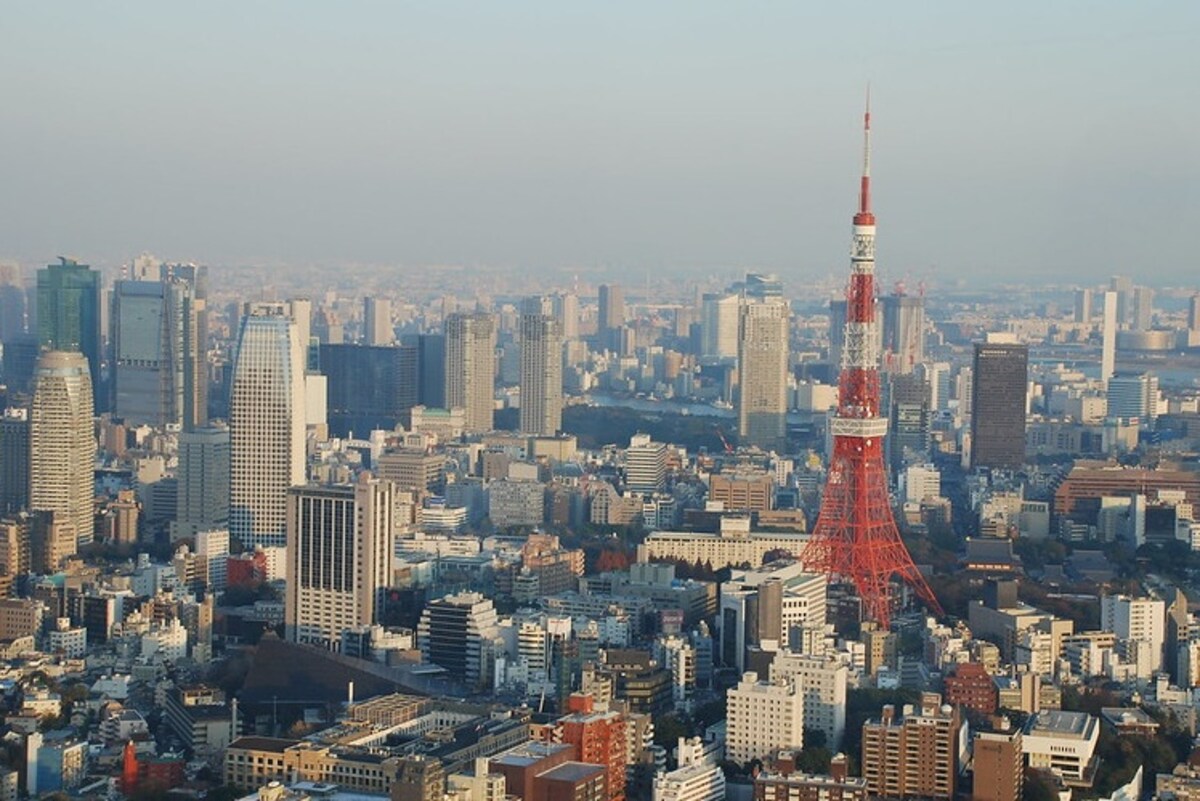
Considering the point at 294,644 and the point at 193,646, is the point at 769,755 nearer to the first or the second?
the point at 294,644

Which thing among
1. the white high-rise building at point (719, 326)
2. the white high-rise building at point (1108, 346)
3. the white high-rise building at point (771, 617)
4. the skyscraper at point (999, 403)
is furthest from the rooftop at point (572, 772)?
the white high-rise building at point (719, 326)

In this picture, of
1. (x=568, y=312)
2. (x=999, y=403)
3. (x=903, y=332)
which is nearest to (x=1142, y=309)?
(x=999, y=403)

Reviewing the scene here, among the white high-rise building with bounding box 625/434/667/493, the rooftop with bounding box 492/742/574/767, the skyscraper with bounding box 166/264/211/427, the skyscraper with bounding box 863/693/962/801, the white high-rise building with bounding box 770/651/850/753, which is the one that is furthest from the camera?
the skyscraper with bounding box 166/264/211/427

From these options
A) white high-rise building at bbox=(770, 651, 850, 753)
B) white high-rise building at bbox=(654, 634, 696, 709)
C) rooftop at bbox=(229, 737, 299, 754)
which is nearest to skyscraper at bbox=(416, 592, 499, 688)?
white high-rise building at bbox=(654, 634, 696, 709)

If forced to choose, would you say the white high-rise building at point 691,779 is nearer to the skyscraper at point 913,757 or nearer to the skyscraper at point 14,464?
the skyscraper at point 913,757

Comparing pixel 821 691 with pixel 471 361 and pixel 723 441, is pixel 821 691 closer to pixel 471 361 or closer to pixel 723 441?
pixel 723 441

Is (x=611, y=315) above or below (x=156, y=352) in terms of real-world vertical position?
above

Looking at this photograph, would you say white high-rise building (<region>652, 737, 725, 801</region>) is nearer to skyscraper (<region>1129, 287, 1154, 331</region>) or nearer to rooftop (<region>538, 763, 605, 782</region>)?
rooftop (<region>538, 763, 605, 782</region>)
